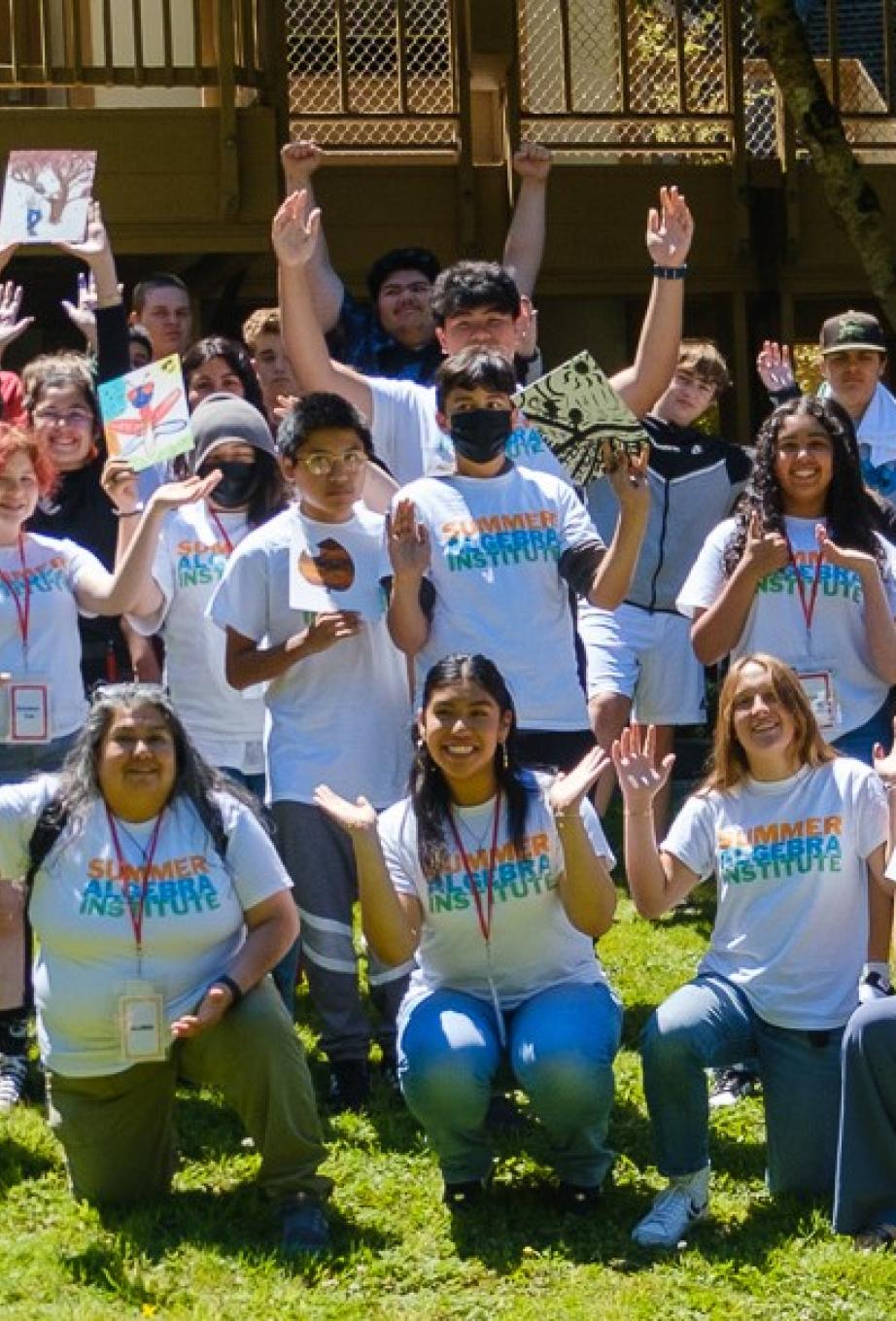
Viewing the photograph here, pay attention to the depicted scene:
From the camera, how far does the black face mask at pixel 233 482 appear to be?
6.80 meters

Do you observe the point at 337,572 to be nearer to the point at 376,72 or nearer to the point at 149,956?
the point at 149,956

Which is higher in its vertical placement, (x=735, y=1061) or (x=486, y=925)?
(x=486, y=925)

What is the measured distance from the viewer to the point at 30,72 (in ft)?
38.0

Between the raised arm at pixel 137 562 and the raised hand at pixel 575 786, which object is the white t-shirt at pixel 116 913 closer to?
the raised hand at pixel 575 786

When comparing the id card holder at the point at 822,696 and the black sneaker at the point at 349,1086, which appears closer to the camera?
the black sneaker at the point at 349,1086

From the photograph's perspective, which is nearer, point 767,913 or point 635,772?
point 635,772

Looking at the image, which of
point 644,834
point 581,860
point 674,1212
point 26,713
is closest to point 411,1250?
point 674,1212

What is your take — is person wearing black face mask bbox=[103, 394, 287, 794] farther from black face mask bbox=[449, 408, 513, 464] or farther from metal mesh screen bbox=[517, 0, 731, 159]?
metal mesh screen bbox=[517, 0, 731, 159]

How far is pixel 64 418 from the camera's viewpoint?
278 inches

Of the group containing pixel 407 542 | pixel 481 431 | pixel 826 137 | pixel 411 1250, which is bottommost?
pixel 411 1250

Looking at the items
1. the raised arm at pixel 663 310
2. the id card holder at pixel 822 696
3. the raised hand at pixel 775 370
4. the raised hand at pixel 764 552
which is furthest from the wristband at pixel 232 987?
the raised hand at pixel 775 370

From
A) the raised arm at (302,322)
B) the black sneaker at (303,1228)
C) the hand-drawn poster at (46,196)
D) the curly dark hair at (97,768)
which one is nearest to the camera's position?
the black sneaker at (303,1228)

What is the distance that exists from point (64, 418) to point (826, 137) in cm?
416

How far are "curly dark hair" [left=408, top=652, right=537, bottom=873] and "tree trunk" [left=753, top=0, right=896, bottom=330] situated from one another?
4.69 metres
